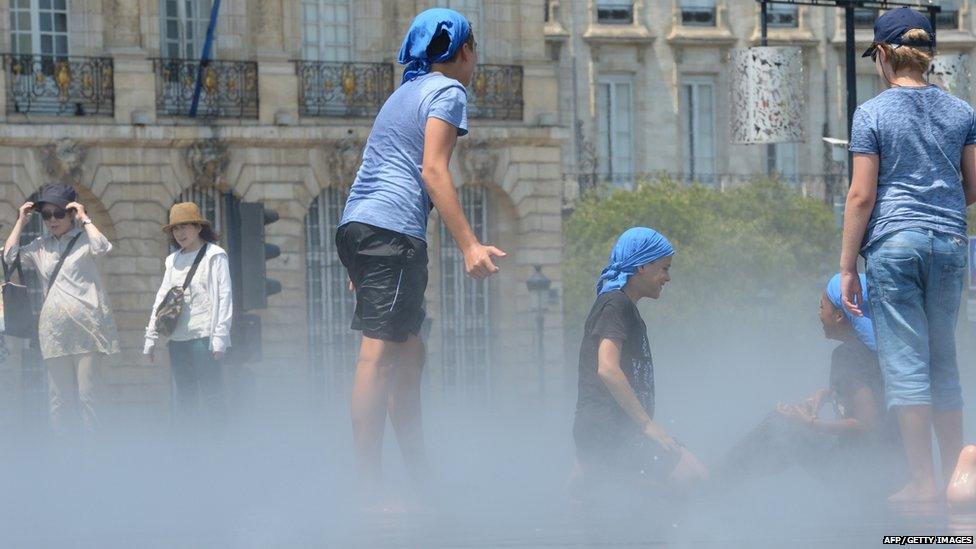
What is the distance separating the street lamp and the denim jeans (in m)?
27.2

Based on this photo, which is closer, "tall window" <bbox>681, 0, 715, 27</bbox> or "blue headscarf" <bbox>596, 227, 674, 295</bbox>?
"blue headscarf" <bbox>596, 227, 674, 295</bbox>

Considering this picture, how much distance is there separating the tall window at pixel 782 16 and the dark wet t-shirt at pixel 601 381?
49525 mm

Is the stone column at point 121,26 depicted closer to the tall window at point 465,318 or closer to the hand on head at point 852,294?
the tall window at point 465,318

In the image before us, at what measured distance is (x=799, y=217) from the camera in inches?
2047

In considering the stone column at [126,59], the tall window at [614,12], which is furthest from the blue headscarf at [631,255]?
the tall window at [614,12]

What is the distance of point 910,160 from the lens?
8.05 meters

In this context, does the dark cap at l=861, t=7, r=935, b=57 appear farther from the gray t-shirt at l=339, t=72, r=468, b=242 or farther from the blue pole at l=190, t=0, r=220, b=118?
the blue pole at l=190, t=0, r=220, b=118

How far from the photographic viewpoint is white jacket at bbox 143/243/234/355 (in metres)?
13.4

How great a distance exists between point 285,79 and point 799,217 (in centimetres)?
2014

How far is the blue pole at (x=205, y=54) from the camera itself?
3181cm

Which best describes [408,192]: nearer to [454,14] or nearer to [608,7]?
[454,14]

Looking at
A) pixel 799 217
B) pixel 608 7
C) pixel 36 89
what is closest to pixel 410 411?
pixel 36 89

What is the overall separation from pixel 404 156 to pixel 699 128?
162 ft
